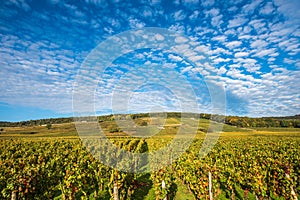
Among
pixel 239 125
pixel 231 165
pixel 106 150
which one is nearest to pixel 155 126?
pixel 106 150

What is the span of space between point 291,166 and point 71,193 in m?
11.8

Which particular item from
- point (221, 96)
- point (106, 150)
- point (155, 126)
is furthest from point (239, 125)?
point (221, 96)

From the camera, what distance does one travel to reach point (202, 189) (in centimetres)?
1074

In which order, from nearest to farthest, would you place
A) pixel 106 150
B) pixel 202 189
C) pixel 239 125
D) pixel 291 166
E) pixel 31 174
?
pixel 31 174, pixel 202 189, pixel 291 166, pixel 106 150, pixel 239 125

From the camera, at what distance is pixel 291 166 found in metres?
12.0

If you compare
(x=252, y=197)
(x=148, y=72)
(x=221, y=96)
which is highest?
(x=148, y=72)

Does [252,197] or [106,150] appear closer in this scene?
[252,197]

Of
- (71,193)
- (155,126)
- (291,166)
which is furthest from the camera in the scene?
(155,126)

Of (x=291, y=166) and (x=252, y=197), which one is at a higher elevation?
(x=291, y=166)

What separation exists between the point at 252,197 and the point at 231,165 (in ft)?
7.15

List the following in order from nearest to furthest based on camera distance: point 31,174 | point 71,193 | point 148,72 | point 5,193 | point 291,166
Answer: point 5,193
point 31,174
point 71,193
point 291,166
point 148,72

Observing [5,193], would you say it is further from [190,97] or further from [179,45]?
[179,45]

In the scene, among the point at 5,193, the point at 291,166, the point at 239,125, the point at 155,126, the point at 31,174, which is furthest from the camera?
the point at 239,125

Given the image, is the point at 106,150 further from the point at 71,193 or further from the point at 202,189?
the point at 202,189
